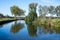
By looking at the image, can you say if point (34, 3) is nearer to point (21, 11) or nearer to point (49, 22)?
point (49, 22)

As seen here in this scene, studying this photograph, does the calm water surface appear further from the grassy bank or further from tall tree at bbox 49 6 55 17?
tall tree at bbox 49 6 55 17

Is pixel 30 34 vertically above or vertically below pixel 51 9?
below

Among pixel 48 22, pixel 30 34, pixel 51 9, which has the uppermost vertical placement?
pixel 51 9

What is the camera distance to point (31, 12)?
4444 centimetres

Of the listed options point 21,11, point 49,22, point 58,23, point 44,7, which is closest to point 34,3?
point 44,7

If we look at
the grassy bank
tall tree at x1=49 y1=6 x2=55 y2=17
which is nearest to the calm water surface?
the grassy bank

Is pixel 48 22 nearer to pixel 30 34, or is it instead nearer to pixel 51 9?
pixel 30 34

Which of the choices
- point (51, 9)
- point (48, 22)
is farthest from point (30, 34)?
point (51, 9)

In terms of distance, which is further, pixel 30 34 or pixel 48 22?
pixel 48 22

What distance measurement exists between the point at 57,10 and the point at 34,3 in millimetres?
10505

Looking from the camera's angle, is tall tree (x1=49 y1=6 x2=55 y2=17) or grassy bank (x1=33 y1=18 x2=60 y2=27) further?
tall tree (x1=49 y1=6 x2=55 y2=17)

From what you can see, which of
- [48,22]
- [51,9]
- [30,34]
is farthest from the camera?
[51,9]

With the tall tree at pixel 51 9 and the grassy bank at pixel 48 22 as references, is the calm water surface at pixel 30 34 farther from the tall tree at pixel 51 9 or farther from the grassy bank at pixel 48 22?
the tall tree at pixel 51 9

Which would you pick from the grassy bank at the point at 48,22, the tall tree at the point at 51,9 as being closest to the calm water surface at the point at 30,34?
the grassy bank at the point at 48,22
